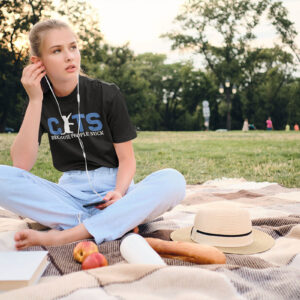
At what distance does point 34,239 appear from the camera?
6.20ft

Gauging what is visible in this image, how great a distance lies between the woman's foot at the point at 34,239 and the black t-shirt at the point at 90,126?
1.80 feet

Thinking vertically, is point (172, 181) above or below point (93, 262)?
above

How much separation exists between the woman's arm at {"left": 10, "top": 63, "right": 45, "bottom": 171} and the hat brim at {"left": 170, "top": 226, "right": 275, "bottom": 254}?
39.0 inches

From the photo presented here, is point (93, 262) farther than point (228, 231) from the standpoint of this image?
No

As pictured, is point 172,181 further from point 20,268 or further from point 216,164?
point 216,164

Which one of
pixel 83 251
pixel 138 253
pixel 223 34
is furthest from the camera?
pixel 223 34

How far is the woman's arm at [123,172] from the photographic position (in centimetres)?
210

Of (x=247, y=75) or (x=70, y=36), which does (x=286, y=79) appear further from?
(x=70, y=36)

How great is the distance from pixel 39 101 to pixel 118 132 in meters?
0.51

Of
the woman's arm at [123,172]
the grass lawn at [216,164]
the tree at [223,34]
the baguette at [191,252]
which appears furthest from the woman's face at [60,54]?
the tree at [223,34]

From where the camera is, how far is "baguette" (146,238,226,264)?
1.58 m

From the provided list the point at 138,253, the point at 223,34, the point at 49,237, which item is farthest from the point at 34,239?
the point at 223,34

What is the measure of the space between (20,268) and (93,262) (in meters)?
0.30

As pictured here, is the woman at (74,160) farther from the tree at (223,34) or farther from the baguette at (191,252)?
the tree at (223,34)
